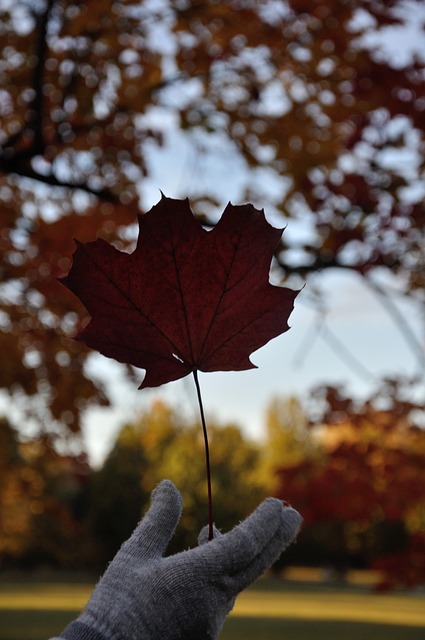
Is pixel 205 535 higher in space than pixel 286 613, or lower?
higher

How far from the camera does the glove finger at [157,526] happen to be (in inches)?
41.9

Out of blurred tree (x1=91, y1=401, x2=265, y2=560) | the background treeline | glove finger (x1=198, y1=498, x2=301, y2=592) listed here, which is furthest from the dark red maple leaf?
blurred tree (x1=91, y1=401, x2=265, y2=560)

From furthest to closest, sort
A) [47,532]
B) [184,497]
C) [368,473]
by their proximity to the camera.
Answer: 1. [47,532]
2. [184,497]
3. [368,473]

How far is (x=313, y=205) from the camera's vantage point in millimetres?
4516

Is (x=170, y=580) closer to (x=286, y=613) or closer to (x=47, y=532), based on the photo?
(x=286, y=613)

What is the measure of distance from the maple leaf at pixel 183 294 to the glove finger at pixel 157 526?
245 millimetres

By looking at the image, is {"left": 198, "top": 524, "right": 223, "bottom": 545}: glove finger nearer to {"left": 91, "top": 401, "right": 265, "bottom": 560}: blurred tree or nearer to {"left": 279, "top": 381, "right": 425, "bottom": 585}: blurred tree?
{"left": 279, "top": 381, "right": 425, "bottom": 585}: blurred tree

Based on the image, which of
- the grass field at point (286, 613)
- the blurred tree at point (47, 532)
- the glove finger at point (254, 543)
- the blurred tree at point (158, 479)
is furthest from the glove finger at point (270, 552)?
the blurred tree at point (158, 479)

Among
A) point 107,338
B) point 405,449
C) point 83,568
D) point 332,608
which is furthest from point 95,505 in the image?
point 107,338

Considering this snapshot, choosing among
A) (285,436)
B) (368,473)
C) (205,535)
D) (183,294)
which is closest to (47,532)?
(285,436)

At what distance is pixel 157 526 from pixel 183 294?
0.37 metres

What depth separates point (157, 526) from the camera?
1.07 m

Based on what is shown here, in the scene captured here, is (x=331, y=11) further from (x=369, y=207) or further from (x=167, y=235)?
(x=167, y=235)

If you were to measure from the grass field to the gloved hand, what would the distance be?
11.3 meters
